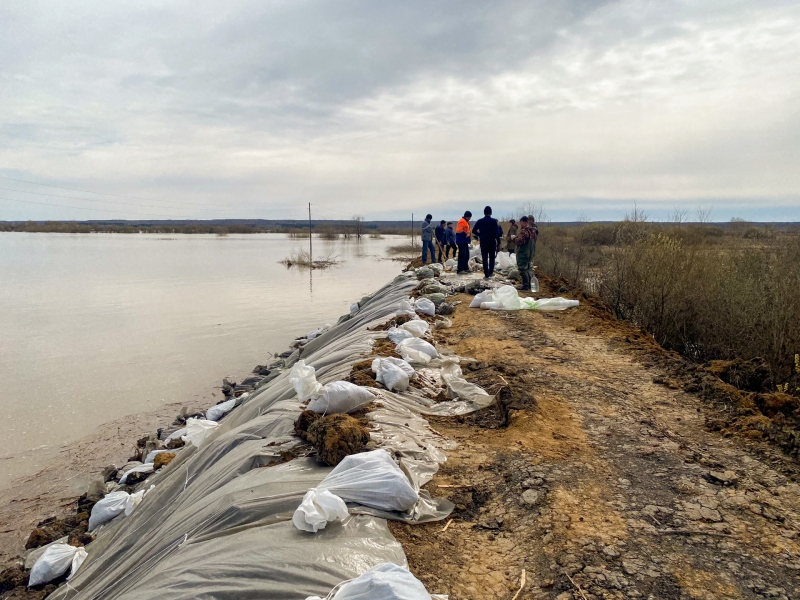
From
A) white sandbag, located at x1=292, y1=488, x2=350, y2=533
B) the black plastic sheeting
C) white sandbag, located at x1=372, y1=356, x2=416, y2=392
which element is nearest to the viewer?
the black plastic sheeting

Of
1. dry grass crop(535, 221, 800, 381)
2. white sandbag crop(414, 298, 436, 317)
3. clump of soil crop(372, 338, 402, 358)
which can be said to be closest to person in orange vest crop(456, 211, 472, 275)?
dry grass crop(535, 221, 800, 381)

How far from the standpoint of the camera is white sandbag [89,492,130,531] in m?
4.17

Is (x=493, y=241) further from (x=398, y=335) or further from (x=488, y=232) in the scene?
(x=398, y=335)

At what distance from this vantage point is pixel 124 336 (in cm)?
1155

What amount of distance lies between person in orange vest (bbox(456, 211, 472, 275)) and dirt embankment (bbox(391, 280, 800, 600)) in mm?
7658

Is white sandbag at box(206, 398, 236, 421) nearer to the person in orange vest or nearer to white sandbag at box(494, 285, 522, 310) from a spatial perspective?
white sandbag at box(494, 285, 522, 310)

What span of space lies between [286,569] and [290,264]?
28.6 meters

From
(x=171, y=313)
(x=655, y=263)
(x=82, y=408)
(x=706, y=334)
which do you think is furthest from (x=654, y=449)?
(x=171, y=313)

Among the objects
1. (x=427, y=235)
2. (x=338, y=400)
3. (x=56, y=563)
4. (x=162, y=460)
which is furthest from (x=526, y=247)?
(x=56, y=563)

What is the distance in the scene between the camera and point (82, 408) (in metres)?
7.45

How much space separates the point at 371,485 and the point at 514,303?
6843mm

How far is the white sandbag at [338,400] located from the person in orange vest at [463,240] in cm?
902

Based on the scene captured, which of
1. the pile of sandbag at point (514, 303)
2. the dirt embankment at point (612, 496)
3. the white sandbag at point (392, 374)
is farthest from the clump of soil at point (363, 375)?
the pile of sandbag at point (514, 303)

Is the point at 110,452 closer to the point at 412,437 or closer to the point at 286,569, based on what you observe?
the point at 412,437
